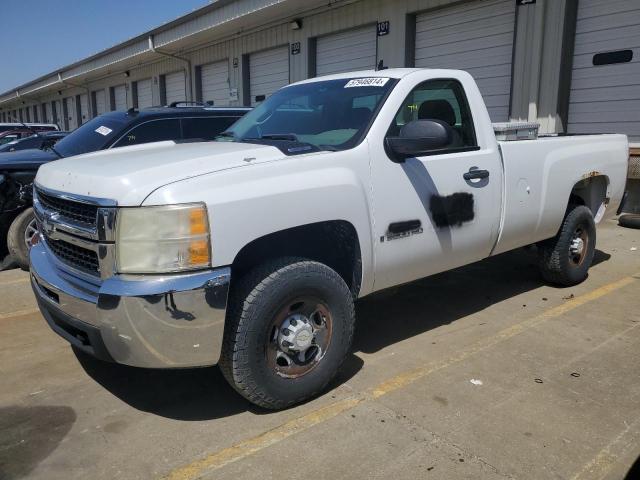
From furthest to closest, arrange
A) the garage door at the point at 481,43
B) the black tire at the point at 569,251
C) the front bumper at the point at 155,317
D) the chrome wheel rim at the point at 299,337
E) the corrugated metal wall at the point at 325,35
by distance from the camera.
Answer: the garage door at the point at 481,43, the corrugated metal wall at the point at 325,35, the black tire at the point at 569,251, the chrome wheel rim at the point at 299,337, the front bumper at the point at 155,317

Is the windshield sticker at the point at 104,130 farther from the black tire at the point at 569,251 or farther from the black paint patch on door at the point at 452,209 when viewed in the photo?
the black tire at the point at 569,251

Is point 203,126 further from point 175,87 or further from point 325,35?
point 175,87

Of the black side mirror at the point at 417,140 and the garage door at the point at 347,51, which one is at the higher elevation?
the garage door at the point at 347,51

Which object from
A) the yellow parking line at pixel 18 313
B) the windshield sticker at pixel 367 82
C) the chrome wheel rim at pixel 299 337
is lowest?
the yellow parking line at pixel 18 313

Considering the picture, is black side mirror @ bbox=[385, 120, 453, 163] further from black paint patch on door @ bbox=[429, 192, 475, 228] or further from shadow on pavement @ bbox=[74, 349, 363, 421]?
shadow on pavement @ bbox=[74, 349, 363, 421]

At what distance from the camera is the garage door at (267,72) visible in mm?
16547

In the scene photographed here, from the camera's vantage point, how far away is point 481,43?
11.5m

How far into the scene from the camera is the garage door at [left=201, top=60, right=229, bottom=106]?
19297 mm

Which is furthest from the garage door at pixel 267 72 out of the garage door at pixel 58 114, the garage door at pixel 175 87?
the garage door at pixel 58 114

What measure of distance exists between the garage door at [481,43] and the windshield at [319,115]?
7912mm

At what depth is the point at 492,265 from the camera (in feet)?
22.2

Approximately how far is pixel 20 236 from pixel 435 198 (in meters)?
4.85

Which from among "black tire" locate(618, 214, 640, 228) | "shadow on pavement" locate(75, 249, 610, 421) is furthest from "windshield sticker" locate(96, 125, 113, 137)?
"black tire" locate(618, 214, 640, 228)

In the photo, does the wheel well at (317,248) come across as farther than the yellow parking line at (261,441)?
Yes
